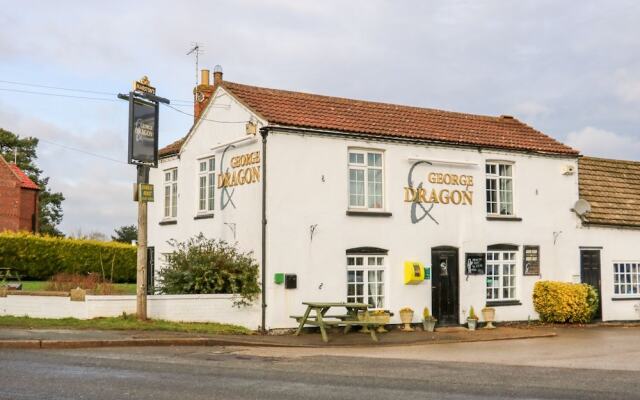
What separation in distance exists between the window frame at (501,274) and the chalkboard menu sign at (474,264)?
0.33 metres

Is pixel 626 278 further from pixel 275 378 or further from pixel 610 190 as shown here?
pixel 275 378

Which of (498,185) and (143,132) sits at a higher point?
(143,132)

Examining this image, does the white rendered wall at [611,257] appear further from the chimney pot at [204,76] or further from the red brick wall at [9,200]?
the red brick wall at [9,200]

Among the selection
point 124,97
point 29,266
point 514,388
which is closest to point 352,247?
point 124,97

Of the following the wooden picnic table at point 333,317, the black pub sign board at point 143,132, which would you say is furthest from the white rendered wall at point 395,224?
the black pub sign board at point 143,132

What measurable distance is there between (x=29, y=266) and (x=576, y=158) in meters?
24.3

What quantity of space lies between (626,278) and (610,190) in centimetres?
326

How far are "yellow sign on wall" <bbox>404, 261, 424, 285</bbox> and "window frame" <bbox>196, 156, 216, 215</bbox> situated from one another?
6062mm

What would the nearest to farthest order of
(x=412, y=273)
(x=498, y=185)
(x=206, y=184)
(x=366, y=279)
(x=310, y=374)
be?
(x=310, y=374) < (x=366, y=279) < (x=412, y=273) < (x=206, y=184) < (x=498, y=185)

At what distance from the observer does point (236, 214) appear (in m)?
21.4

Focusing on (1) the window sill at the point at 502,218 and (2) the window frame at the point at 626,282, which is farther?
(2) the window frame at the point at 626,282

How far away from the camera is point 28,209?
53969 mm

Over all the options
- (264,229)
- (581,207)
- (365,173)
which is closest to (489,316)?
(581,207)

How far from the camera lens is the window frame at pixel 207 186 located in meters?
23.2
